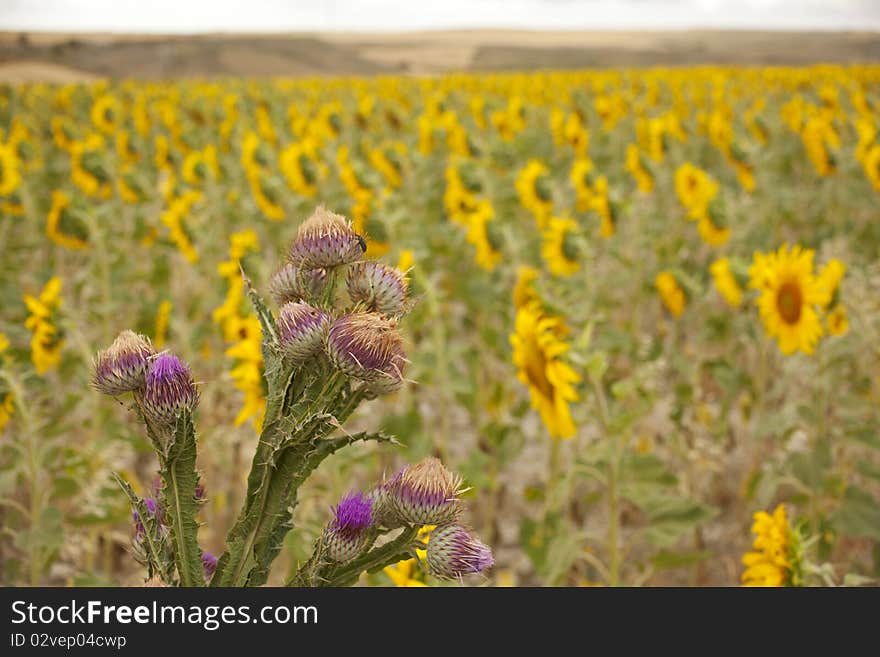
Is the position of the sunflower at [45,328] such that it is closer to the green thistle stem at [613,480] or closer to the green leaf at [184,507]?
the green thistle stem at [613,480]

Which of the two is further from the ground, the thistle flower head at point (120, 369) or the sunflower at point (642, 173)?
the sunflower at point (642, 173)

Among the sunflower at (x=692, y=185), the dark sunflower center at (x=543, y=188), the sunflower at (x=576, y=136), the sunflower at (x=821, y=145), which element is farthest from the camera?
the sunflower at (x=576, y=136)

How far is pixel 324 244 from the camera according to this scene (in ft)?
2.34

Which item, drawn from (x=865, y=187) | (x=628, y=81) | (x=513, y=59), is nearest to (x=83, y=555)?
(x=865, y=187)

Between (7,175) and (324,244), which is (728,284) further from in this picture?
(7,175)

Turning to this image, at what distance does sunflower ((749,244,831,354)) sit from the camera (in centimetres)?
286

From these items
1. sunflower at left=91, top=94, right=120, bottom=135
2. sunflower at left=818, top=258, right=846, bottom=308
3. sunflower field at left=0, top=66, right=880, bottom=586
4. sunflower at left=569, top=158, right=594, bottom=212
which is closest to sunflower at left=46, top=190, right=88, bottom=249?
sunflower field at left=0, top=66, right=880, bottom=586

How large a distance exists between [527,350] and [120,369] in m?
1.76

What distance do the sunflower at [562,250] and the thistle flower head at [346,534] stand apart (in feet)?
10.8

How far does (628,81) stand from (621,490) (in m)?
16.1

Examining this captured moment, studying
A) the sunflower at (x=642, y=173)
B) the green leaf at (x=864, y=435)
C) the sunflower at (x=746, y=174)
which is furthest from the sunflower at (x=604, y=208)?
the green leaf at (x=864, y=435)

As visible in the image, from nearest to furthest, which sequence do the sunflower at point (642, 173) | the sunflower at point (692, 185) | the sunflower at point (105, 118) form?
the sunflower at point (692, 185) < the sunflower at point (642, 173) < the sunflower at point (105, 118)

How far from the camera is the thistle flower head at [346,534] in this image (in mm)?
701
